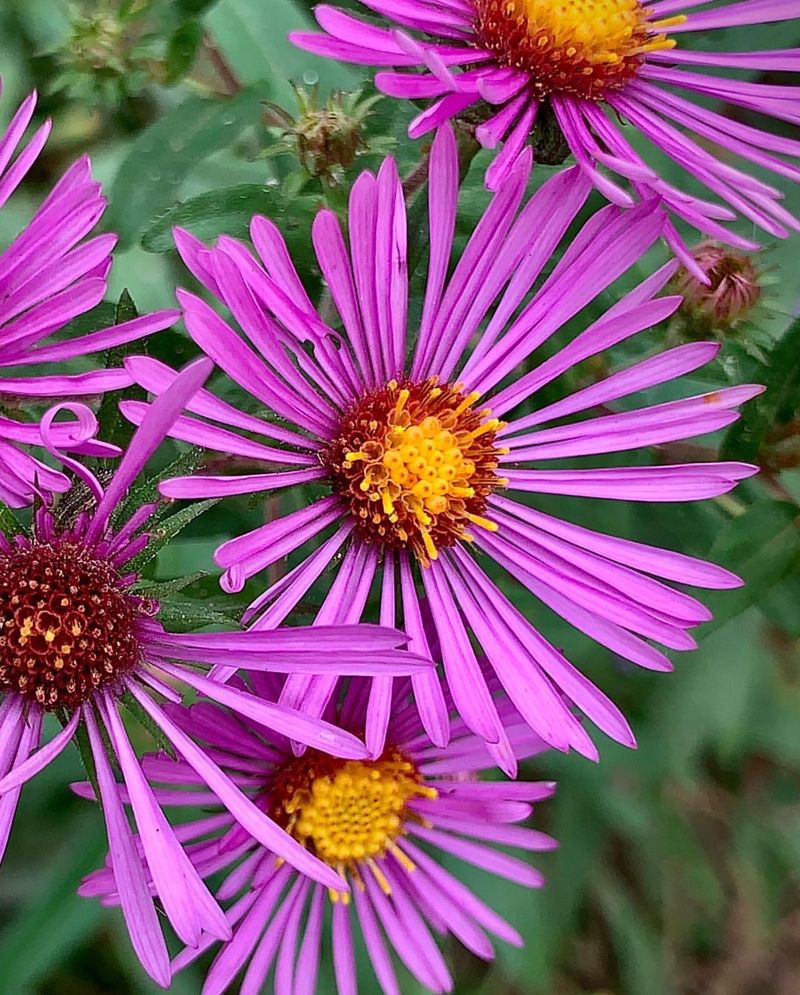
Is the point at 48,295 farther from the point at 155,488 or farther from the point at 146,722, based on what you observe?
the point at 146,722

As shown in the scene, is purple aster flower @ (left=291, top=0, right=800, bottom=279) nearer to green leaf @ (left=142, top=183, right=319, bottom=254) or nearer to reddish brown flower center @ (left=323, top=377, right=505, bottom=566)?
green leaf @ (left=142, top=183, right=319, bottom=254)

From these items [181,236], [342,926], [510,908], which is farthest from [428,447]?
[510,908]

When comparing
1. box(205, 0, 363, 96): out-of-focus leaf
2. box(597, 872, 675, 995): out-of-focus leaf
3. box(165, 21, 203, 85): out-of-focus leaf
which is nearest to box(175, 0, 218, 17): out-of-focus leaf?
box(165, 21, 203, 85): out-of-focus leaf

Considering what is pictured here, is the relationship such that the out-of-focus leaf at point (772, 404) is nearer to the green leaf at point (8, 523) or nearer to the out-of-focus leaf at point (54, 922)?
the green leaf at point (8, 523)

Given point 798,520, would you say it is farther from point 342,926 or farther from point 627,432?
point 342,926

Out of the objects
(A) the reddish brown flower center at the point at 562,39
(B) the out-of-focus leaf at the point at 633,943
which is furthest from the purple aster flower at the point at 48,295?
(B) the out-of-focus leaf at the point at 633,943

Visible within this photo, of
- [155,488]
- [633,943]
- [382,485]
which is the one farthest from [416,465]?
[633,943]
